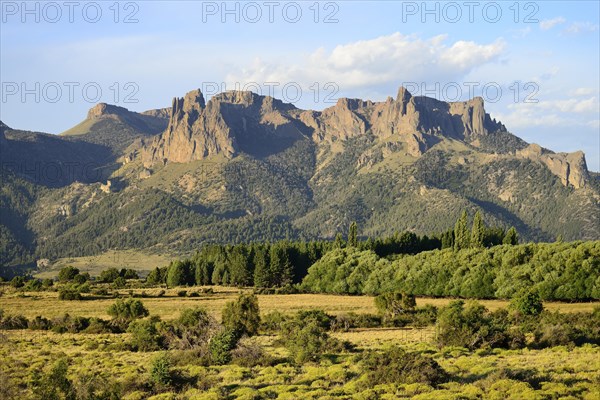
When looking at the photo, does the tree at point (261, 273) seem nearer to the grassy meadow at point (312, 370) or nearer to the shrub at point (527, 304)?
the grassy meadow at point (312, 370)

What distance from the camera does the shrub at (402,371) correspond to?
36562 mm

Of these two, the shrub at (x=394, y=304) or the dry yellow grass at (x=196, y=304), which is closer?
the shrub at (x=394, y=304)

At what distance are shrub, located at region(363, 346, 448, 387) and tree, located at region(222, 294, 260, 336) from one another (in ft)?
76.7

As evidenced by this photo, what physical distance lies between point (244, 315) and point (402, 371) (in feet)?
89.2

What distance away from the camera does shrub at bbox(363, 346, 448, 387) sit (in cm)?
3656

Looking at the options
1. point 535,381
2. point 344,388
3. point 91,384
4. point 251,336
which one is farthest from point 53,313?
point 535,381

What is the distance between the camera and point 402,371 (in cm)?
3731

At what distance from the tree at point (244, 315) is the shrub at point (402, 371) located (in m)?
23.4

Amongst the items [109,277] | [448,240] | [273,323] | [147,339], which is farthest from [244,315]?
[448,240]

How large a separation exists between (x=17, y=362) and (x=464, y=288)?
68665 mm

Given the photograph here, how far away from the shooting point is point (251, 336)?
199 feet

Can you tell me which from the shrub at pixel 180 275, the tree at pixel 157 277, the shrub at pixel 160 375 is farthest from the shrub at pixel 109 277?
Answer: the shrub at pixel 160 375

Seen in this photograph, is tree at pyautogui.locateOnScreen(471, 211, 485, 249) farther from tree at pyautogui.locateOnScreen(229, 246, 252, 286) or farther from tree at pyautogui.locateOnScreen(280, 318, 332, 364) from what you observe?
tree at pyautogui.locateOnScreen(280, 318, 332, 364)

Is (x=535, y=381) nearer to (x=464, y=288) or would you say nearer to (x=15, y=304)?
(x=464, y=288)
